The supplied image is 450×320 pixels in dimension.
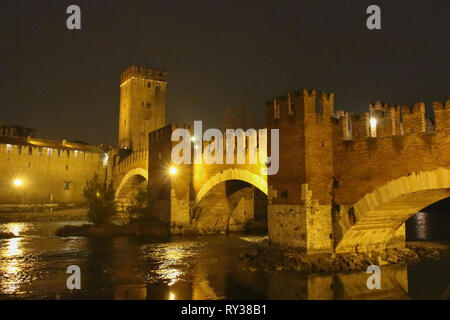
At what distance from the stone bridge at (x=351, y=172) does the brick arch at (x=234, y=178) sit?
2412mm

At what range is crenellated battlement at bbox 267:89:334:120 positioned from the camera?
42.3 feet

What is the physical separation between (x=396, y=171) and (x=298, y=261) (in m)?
3.89

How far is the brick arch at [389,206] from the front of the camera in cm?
1050

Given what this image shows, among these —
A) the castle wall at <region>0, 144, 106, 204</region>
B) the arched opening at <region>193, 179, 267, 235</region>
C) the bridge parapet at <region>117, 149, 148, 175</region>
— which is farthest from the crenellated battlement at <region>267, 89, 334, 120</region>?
the castle wall at <region>0, 144, 106, 204</region>

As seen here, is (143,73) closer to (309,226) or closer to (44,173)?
(44,173)

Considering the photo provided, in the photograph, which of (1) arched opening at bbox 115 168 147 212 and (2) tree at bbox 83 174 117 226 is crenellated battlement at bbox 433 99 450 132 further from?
(1) arched opening at bbox 115 168 147 212

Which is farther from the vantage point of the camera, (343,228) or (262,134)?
(262,134)

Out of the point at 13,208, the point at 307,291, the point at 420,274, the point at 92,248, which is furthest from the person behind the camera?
the point at 13,208

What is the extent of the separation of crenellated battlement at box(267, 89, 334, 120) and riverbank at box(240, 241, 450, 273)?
4.38 m

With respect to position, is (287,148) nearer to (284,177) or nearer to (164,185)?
(284,177)

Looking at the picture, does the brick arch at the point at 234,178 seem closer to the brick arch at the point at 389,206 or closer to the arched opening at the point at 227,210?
the arched opening at the point at 227,210

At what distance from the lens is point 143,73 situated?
176 feet

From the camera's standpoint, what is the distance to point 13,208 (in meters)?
34.2

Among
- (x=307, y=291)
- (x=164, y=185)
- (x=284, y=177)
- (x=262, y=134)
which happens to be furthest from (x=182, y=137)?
(x=307, y=291)
